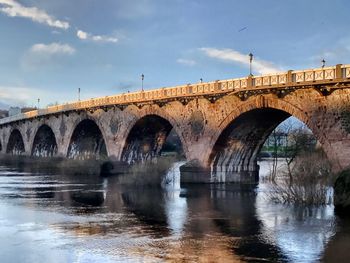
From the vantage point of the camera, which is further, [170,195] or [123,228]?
[170,195]

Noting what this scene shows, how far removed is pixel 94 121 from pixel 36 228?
1628 inches

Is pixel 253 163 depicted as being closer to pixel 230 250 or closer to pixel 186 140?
pixel 186 140

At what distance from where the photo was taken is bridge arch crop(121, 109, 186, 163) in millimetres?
54162

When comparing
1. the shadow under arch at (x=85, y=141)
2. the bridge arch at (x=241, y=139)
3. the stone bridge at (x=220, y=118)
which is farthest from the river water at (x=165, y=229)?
the shadow under arch at (x=85, y=141)

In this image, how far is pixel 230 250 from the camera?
57.6ft

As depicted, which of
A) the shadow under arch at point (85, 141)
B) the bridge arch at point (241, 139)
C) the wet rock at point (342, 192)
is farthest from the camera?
the shadow under arch at point (85, 141)

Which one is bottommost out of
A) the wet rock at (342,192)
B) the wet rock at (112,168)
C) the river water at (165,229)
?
the river water at (165,229)

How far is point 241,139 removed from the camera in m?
41.7

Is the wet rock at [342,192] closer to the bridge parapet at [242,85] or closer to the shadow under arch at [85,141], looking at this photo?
the bridge parapet at [242,85]

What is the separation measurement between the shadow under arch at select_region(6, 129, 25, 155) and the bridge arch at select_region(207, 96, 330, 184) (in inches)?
2772

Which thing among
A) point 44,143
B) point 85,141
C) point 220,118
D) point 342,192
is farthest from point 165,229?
point 44,143

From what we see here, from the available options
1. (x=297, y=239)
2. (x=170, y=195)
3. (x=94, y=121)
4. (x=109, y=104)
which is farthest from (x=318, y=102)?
(x=94, y=121)

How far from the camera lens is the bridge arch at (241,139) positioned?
38000mm

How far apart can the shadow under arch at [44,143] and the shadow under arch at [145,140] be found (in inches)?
Answer: 1220
